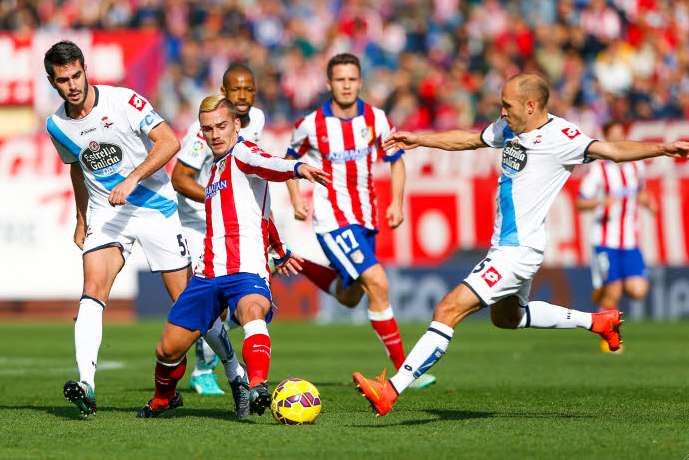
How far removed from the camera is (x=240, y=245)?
8.46 m

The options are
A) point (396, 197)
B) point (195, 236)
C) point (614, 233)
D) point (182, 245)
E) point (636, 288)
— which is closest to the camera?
point (182, 245)

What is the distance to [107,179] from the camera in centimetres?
934

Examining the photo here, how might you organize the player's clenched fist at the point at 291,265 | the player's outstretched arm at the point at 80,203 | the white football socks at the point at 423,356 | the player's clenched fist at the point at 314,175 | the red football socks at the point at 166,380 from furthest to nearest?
1. the player's outstretched arm at the point at 80,203
2. the player's clenched fist at the point at 291,265
3. the red football socks at the point at 166,380
4. the white football socks at the point at 423,356
5. the player's clenched fist at the point at 314,175

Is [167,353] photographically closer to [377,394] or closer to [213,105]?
[377,394]

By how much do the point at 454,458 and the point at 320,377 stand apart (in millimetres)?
5358

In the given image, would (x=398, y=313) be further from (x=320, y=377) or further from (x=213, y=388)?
(x=213, y=388)

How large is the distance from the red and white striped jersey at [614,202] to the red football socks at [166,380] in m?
8.40

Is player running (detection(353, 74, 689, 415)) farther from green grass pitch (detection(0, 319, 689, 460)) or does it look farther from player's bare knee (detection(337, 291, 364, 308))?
player's bare knee (detection(337, 291, 364, 308))

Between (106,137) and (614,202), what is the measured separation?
8.63 metres

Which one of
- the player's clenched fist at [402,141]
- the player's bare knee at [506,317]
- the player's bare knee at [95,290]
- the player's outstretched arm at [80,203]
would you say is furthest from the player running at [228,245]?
the player's bare knee at [506,317]

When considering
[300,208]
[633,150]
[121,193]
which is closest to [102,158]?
[121,193]

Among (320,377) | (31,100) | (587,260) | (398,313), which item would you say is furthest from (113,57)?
(320,377)

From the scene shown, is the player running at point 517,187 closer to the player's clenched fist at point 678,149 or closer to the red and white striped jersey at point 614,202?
the player's clenched fist at point 678,149

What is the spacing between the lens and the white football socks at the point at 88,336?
879cm
